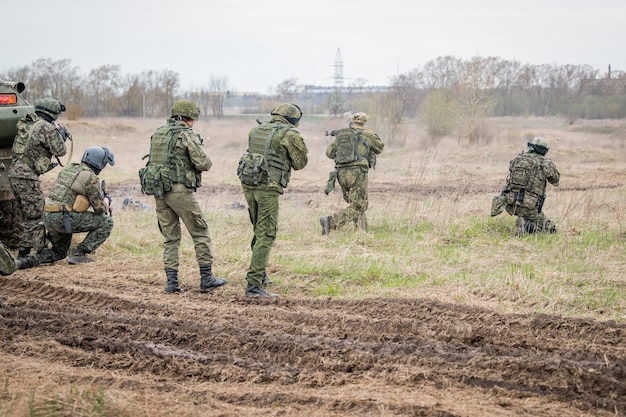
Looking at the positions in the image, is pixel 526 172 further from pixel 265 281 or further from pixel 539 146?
pixel 265 281

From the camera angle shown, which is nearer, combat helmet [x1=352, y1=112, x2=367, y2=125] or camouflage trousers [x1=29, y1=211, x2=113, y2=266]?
camouflage trousers [x1=29, y1=211, x2=113, y2=266]

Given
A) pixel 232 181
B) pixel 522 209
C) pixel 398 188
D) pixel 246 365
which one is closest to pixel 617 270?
pixel 522 209

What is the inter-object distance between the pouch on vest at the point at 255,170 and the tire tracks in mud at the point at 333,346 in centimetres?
122

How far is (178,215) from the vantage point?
7445 millimetres

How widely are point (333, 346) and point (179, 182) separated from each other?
2761 mm

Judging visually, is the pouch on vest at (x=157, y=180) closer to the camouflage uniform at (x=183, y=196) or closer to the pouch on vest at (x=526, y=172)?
the camouflage uniform at (x=183, y=196)

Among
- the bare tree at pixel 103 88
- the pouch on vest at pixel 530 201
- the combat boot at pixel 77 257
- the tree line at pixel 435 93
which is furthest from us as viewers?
the bare tree at pixel 103 88

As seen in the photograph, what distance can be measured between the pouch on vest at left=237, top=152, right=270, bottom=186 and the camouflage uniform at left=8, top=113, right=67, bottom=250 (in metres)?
3.01

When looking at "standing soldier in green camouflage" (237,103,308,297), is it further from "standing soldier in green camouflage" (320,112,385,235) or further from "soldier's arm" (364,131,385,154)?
"soldier's arm" (364,131,385,154)

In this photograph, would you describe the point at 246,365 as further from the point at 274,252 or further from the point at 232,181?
the point at 232,181

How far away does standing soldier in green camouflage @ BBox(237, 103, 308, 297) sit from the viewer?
280 inches

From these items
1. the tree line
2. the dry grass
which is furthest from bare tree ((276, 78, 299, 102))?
the dry grass

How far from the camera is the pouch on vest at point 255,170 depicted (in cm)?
704

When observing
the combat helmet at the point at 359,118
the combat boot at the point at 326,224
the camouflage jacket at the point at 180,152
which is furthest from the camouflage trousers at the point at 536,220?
the camouflage jacket at the point at 180,152
